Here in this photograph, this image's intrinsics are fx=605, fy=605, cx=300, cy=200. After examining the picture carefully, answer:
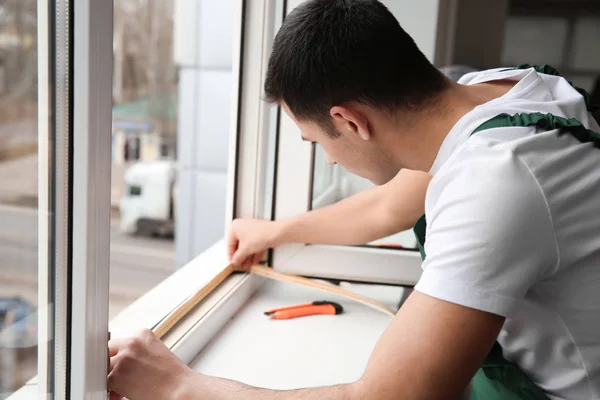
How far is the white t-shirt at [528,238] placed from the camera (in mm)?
616

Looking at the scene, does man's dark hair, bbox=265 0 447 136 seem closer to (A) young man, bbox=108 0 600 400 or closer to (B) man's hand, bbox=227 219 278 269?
Result: (A) young man, bbox=108 0 600 400

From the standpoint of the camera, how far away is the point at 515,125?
70cm

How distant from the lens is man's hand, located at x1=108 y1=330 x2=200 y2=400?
72 cm

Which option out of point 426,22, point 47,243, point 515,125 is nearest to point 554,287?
point 515,125

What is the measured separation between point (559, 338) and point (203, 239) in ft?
8.14

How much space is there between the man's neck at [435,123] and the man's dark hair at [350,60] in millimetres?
18

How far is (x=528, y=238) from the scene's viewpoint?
62 cm

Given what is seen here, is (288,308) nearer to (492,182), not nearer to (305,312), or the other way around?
(305,312)

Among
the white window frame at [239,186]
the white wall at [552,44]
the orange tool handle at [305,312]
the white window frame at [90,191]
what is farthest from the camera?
the white wall at [552,44]

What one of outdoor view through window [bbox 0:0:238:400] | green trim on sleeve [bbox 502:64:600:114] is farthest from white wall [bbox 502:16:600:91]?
green trim on sleeve [bbox 502:64:600:114]

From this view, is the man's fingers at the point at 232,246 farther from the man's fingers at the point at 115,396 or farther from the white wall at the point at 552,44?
the white wall at the point at 552,44

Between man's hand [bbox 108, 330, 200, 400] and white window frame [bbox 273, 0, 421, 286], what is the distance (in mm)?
550

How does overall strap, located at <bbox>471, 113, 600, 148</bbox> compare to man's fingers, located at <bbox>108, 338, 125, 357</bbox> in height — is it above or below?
above

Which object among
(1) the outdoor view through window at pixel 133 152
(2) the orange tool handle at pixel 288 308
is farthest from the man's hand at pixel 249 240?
(1) the outdoor view through window at pixel 133 152
